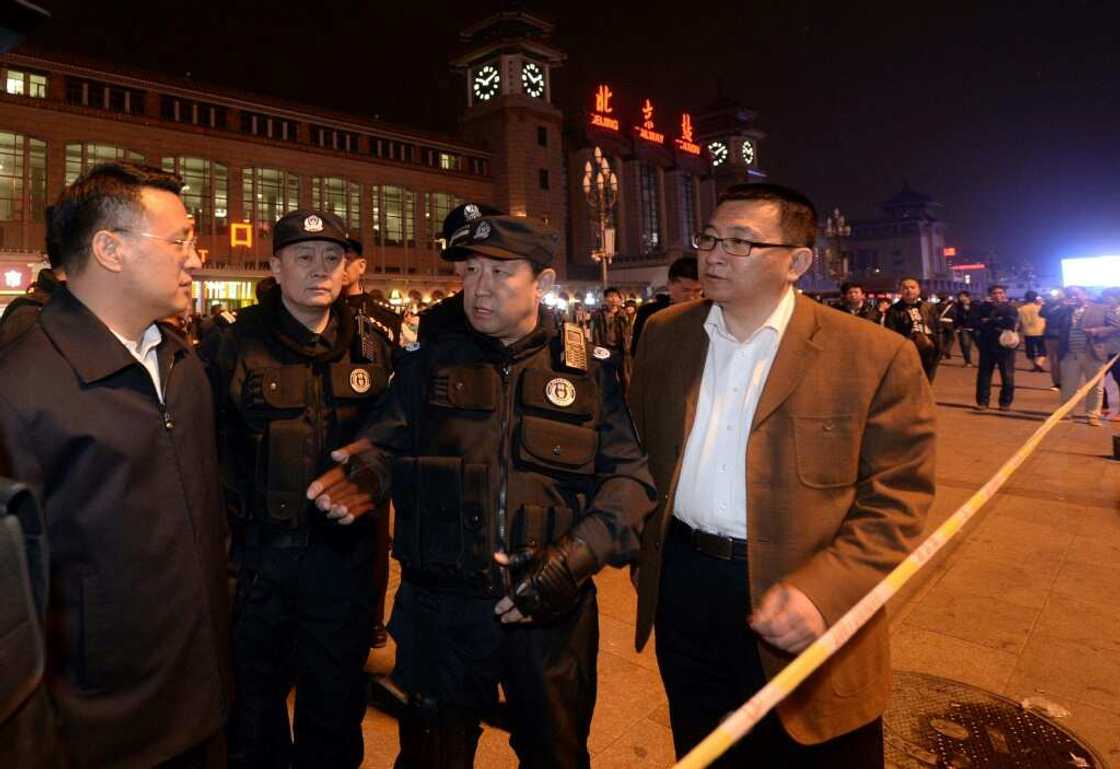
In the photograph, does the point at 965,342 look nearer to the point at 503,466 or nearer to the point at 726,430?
the point at 726,430

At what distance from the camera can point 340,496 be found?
2311mm

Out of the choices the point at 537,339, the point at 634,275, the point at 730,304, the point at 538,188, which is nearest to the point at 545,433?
the point at 537,339

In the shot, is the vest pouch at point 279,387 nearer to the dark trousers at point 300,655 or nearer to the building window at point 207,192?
the dark trousers at point 300,655

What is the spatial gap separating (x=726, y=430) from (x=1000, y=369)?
12.8 metres

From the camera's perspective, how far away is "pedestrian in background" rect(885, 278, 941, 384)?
9884 millimetres

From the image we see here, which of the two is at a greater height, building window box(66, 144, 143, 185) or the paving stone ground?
building window box(66, 144, 143, 185)

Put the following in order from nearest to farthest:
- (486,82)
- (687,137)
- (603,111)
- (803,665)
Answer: (803,665)
(486,82)
(603,111)
(687,137)

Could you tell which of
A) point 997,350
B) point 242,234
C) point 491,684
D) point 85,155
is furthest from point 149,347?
point 85,155


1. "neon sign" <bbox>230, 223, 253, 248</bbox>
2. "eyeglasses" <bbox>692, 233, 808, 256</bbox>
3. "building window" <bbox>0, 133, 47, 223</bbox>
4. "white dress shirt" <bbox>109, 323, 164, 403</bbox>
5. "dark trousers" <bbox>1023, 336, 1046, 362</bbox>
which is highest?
"building window" <bbox>0, 133, 47, 223</bbox>

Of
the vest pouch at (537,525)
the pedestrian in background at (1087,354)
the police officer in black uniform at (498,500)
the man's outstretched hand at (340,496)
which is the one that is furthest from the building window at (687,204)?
the man's outstretched hand at (340,496)

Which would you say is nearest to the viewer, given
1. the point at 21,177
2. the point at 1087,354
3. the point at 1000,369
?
the point at 1087,354

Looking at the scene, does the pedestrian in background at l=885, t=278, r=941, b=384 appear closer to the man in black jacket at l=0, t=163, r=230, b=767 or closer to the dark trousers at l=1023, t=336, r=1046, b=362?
the dark trousers at l=1023, t=336, r=1046, b=362

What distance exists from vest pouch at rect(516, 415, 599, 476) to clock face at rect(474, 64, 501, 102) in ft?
230

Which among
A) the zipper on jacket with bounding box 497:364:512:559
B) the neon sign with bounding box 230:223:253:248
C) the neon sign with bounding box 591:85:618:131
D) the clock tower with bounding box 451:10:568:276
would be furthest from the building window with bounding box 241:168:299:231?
the zipper on jacket with bounding box 497:364:512:559
